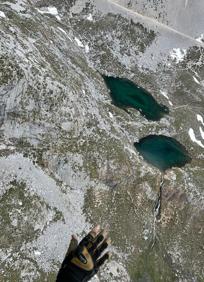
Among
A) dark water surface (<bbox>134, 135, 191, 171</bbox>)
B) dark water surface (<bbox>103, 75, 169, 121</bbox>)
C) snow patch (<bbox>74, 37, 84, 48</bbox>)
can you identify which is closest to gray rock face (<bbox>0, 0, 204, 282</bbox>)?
dark water surface (<bbox>134, 135, 191, 171</bbox>)

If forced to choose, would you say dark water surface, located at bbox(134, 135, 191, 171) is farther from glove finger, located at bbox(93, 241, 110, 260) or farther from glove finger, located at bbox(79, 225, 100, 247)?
glove finger, located at bbox(79, 225, 100, 247)

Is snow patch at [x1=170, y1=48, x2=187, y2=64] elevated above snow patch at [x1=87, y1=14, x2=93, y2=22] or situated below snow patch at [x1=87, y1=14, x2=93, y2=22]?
above

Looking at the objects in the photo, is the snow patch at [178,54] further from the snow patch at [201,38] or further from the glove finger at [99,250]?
the glove finger at [99,250]

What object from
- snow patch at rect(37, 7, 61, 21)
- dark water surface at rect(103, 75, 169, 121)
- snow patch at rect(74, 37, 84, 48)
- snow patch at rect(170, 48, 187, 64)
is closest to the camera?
dark water surface at rect(103, 75, 169, 121)

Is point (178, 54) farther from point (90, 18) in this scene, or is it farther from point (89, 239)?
point (89, 239)

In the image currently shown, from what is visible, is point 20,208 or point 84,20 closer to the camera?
point 20,208

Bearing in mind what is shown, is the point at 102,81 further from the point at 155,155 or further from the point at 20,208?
the point at 20,208

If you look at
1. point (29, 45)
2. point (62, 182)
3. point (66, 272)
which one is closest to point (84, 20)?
point (29, 45)
